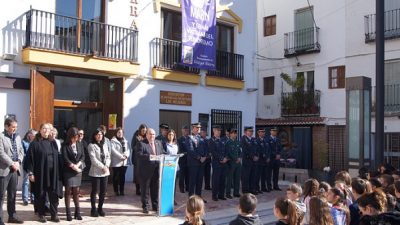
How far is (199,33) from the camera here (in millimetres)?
17422

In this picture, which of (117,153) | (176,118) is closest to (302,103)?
(176,118)

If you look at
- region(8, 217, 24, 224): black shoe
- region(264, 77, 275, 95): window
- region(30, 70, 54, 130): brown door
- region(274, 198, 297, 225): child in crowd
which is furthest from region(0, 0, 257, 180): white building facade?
region(274, 198, 297, 225): child in crowd

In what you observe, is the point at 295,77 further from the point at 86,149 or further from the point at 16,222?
the point at 16,222

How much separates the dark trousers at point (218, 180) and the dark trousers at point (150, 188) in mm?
Answer: 2314

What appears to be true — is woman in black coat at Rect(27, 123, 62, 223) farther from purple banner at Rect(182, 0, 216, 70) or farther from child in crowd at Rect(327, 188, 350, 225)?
purple banner at Rect(182, 0, 216, 70)

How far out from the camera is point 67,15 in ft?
47.9

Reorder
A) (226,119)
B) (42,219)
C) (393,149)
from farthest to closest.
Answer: (393,149), (226,119), (42,219)

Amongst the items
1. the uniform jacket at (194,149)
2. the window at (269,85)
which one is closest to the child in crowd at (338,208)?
the uniform jacket at (194,149)

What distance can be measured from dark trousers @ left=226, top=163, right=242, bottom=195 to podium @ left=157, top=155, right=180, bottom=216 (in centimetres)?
293

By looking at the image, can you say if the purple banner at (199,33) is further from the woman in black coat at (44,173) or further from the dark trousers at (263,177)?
the woman in black coat at (44,173)

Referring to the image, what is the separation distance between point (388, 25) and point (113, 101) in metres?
13.8

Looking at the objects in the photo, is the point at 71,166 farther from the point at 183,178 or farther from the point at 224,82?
the point at 224,82

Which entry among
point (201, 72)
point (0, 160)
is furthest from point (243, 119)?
point (0, 160)

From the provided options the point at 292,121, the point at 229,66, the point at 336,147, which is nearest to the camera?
the point at 229,66
